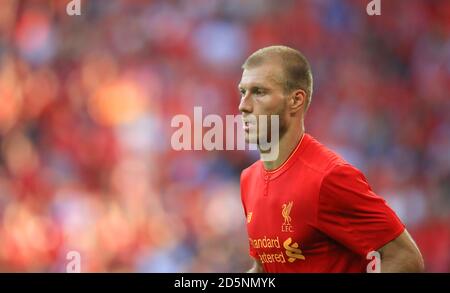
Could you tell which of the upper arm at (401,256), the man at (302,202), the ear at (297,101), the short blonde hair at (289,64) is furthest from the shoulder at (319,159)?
the upper arm at (401,256)

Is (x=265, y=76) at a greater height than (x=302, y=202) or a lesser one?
greater

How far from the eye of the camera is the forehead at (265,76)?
11.8ft

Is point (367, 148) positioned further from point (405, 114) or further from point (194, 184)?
point (194, 184)

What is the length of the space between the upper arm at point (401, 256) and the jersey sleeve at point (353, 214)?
0.08 ft

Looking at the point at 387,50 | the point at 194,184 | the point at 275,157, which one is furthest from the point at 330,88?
the point at 275,157

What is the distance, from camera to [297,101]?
3.67 metres

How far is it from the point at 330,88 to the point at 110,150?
8.69ft

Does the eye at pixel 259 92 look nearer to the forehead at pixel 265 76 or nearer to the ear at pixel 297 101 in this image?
the forehead at pixel 265 76

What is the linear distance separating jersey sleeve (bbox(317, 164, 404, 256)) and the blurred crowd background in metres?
4.32

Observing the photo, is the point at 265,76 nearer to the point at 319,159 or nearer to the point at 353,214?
the point at 319,159

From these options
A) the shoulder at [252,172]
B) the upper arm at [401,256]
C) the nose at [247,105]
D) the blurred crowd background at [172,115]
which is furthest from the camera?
the blurred crowd background at [172,115]

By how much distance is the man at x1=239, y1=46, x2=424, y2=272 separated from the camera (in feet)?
10.7

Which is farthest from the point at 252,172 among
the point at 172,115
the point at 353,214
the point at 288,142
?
the point at 172,115

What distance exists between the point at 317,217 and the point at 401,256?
0.38 metres
